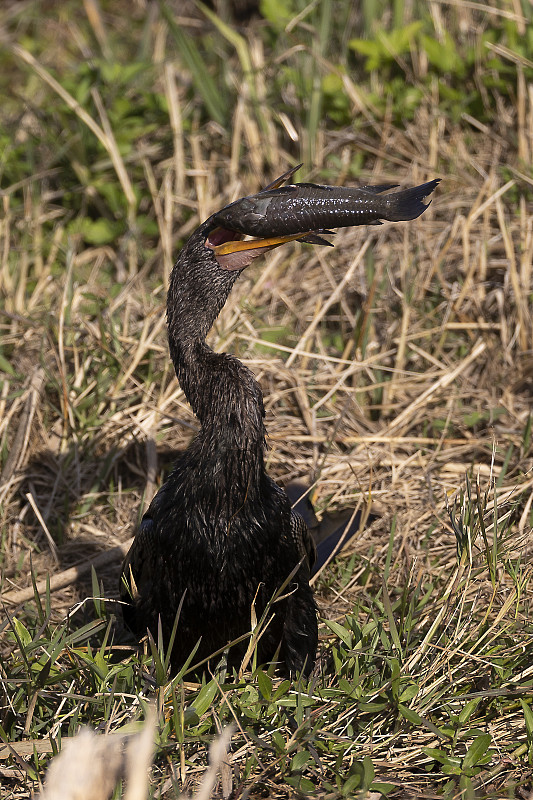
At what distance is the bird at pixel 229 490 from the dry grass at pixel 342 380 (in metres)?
0.20

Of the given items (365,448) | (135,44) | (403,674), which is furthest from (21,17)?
(403,674)

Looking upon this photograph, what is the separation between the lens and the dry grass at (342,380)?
8.14 feet

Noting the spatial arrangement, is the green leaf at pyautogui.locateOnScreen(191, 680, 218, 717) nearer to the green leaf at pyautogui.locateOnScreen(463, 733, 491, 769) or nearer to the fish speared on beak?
the green leaf at pyautogui.locateOnScreen(463, 733, 491, 769)

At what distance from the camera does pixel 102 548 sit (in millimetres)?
3336

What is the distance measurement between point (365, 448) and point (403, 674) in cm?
134

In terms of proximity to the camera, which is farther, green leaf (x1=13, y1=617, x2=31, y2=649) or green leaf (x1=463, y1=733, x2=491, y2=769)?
green leaf (x1=13, y1=617, x2=31, y2=649)

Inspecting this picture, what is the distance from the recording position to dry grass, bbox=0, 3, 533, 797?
2.48 m

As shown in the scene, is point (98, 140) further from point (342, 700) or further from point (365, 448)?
point (342, 700)

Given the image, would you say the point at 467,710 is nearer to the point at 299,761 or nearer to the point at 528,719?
the point at 528,719

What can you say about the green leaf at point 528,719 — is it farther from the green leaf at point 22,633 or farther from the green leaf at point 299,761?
the green leaf at point 22,633

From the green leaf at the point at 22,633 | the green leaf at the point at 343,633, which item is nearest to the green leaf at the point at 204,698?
the green leaf at the point at 343,633

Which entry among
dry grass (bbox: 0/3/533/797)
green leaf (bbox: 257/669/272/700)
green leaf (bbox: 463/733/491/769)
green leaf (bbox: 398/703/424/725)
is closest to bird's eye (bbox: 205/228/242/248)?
dry grass (bbox: 0/3/533/797)

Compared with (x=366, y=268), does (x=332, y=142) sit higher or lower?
higher

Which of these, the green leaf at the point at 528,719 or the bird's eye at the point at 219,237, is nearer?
the green leaf at the point at 528,719
